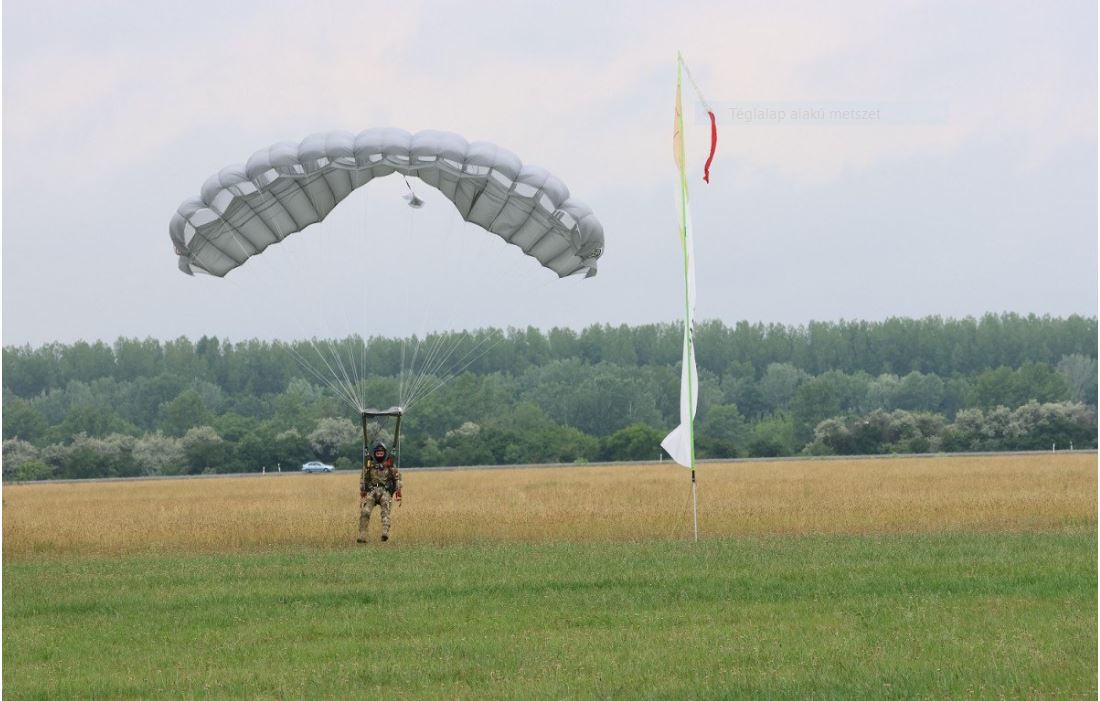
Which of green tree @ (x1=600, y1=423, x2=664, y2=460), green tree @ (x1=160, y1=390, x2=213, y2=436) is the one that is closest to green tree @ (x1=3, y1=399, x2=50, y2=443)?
green tree @ (x1=160, y1=390, x2=213, y2=436)

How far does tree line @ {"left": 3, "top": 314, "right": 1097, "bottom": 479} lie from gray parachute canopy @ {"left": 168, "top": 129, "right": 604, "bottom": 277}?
23.4m

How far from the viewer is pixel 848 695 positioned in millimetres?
8148

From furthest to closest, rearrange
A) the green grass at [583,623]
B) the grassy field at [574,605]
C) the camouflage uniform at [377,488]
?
1. the camouflage uniform at [377,488]
2. the grassy field at [574,605]
3. the green grass at [583,623]

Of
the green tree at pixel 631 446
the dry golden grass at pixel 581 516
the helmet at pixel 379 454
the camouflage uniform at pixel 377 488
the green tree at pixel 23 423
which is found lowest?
the dry golden grass at pixel 581 516

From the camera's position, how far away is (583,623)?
439 inches

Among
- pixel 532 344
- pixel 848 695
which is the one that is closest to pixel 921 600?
pixel 848 695

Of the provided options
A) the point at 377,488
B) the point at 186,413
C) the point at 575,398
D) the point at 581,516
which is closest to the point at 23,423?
the point at 186,413

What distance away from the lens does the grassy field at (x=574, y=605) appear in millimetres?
8930

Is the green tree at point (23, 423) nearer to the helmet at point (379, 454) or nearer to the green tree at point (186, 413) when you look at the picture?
the green tree at point (186, 413)

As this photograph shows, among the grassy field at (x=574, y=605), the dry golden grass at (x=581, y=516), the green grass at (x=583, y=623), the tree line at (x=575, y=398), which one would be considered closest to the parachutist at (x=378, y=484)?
the dry golden grass at (x=581, y=516)

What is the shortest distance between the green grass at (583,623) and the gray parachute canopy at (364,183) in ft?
14.0

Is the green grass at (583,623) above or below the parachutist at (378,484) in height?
below

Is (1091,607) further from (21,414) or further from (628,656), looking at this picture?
(21,414)

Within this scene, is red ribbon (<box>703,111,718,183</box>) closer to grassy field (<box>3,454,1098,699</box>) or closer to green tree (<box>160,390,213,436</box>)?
grassy field (<box>3,454,1098,699</box>)
